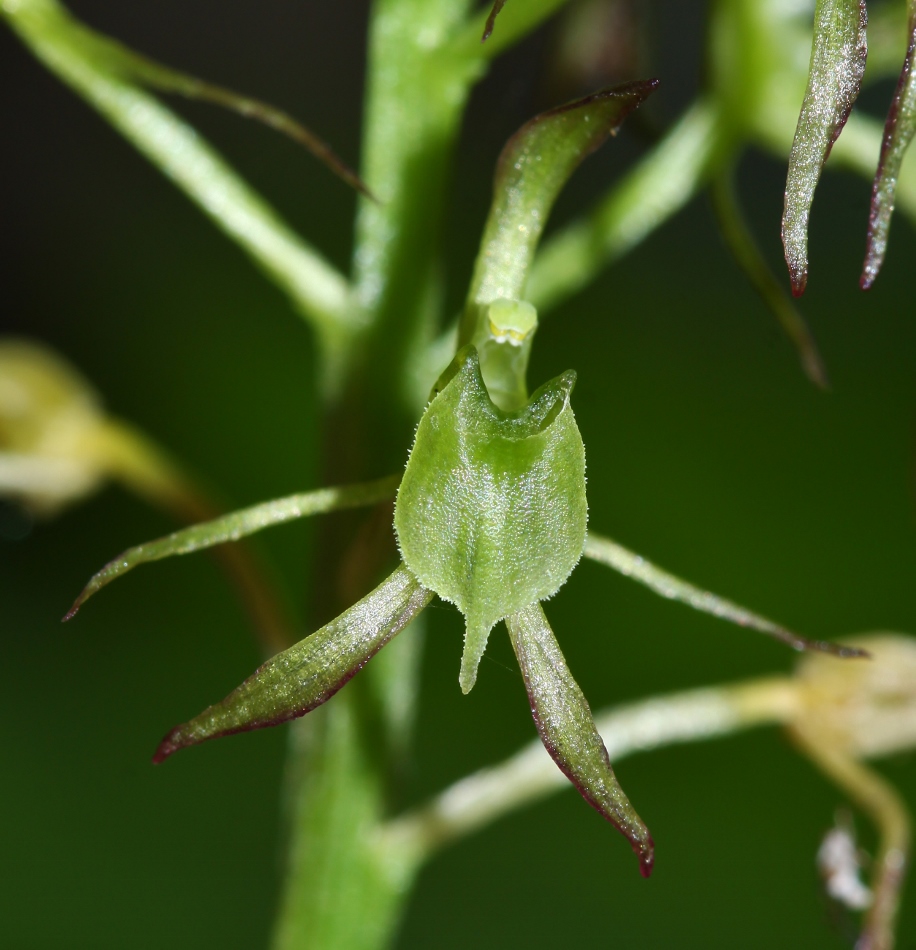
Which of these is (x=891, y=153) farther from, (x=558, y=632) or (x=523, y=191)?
(x=558, y=632)

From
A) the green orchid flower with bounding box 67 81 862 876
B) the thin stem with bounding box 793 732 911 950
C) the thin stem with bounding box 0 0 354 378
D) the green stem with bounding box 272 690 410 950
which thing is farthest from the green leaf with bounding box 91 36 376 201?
the thin stem with bounding box 793 732 911 950

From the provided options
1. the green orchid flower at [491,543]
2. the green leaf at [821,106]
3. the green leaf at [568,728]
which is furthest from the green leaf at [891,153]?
the green leaf at [568,728]

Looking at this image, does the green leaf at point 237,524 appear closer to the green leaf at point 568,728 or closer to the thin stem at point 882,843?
the green leaf at point 568,728

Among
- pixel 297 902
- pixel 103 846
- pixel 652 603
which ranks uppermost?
pixel 297 902

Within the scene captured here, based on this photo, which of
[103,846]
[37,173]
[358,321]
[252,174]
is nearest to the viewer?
[358,321]

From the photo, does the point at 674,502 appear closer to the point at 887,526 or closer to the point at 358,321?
the point at 887,526

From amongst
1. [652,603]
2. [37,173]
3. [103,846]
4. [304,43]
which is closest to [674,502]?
[652,603]

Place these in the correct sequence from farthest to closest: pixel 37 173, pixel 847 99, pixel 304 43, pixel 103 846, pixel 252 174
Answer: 1. pixel 304 43
2. pixel 37 173
3. pixel 252 174
4. pixel 103 846
5. pixel 847 99
